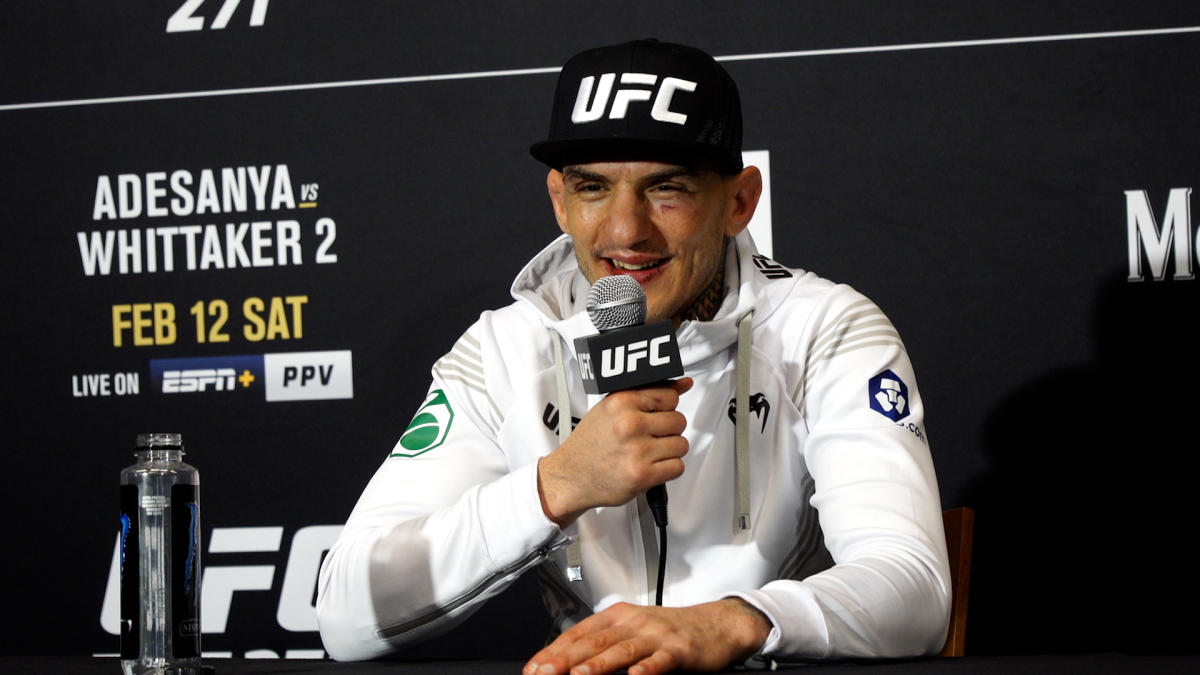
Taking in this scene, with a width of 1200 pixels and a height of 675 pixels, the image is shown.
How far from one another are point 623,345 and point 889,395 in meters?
0.44

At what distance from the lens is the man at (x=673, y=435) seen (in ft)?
4.27

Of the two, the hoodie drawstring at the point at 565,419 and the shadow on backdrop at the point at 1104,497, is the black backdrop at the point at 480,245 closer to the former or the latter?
the shadow on backdrop at the point at 1104,497

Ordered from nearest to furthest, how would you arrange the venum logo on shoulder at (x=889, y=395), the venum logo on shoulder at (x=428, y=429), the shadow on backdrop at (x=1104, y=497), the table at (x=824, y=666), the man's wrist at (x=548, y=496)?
1. the table at (x=824, y=666)
2. the man's wrist at (x=548, y=496)
3. the venum logo on shoulder at (x=889, y=395)
4. the venum logo on shoulder at (x=428, y=429)
5. the shadow on backdrop at (x=1104, y=497)

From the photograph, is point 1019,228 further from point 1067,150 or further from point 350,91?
point 350,91

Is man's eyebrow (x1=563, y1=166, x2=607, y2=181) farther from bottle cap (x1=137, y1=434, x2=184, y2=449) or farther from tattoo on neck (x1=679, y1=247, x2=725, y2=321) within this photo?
bottle cap (x1=137, y1=434, x2=184, y2=449)

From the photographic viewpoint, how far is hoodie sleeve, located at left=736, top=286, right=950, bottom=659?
114cm

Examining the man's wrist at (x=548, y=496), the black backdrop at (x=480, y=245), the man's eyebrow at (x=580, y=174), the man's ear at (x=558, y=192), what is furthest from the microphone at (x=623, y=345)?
the black backdrop at (x=480, y=245)

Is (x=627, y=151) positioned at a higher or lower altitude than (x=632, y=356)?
higher

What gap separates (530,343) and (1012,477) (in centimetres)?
89

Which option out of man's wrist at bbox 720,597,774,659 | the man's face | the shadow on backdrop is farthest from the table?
the shadow on backdrop

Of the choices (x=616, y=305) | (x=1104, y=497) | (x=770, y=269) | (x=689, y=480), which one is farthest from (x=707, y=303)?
(x=1104, y=497)

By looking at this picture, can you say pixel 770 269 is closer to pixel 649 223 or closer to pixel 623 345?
pixel 649 223

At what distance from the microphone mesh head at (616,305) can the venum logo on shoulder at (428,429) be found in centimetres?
46

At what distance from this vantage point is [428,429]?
1.56m
